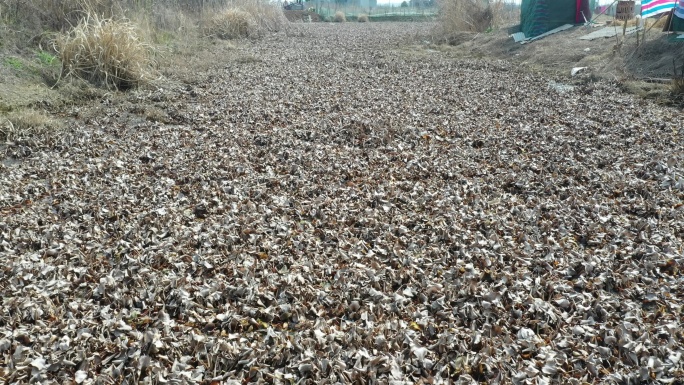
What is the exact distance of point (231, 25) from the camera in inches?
699

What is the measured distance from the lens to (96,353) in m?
2.85

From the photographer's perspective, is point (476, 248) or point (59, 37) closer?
point (476, 248)

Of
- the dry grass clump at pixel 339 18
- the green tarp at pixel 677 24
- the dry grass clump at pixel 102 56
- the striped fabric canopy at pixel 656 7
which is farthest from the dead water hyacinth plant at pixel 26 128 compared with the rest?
the dry grass clump at pixel 339 18

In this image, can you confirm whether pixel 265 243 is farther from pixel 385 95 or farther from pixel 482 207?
pixel 385 95

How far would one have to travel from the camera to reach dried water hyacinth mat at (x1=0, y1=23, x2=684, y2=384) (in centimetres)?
288

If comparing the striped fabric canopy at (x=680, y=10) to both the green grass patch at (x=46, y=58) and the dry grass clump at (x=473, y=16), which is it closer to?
the dry grass clump at (x=473, y=16)

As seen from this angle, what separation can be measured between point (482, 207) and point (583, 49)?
1012cm

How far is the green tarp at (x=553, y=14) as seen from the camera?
15.9 m

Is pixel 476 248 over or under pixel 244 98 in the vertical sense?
under

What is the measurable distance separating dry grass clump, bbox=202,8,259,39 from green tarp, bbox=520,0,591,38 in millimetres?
9583

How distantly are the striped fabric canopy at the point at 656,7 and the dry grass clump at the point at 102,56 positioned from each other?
10238 millimetres

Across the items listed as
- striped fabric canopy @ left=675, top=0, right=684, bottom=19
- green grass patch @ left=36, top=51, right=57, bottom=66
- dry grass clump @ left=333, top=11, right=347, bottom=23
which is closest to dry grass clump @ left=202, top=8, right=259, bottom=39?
green grass patch @ left=36, top=51, right=57, bottom=66

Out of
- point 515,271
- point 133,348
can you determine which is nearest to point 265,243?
point 133,348

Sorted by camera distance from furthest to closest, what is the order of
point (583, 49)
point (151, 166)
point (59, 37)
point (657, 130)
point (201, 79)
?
point (583, 49) → point (201, 79) → point (59, 37) → point (657, 130) → point (151, 166)
